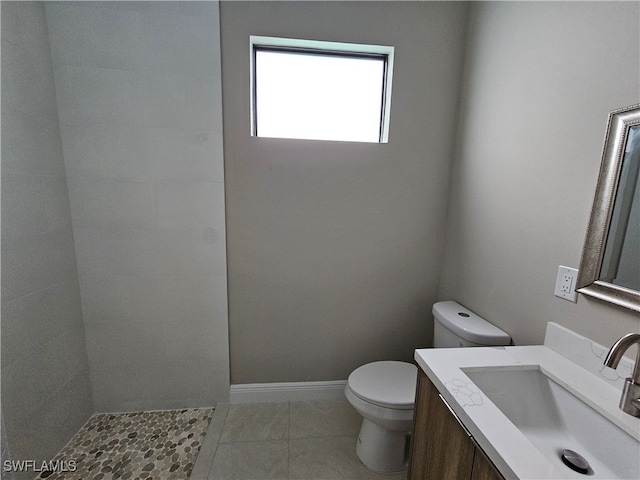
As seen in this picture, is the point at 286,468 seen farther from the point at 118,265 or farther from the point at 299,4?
the point at 299,4

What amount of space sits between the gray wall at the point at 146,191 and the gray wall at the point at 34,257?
7 centimetres

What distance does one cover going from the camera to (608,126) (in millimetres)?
833

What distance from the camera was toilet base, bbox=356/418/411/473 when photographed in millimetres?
1360

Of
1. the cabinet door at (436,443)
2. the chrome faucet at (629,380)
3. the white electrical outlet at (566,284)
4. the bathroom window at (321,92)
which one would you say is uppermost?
the bathroom window at (321,92)

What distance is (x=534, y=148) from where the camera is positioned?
1104 millimetres

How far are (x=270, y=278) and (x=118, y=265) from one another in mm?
851

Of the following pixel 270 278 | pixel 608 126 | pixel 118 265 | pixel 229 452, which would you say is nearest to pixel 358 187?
pixel 270 278

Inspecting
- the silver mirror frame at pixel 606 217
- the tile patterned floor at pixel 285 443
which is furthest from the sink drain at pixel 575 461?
the tile patterned floor at pixel 285 443

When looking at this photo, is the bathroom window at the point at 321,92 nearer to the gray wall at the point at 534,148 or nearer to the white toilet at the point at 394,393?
the gray wall at the point at 534,148

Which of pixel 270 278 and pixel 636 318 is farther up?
pixel 636 318

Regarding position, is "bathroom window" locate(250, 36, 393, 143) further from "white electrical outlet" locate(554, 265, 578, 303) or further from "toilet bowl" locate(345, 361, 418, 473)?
"toilet bowl" locate(345, 361, 418, 473)

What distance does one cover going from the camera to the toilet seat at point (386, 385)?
1.26 m

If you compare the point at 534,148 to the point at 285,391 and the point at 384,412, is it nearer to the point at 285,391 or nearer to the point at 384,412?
the point at 384,412

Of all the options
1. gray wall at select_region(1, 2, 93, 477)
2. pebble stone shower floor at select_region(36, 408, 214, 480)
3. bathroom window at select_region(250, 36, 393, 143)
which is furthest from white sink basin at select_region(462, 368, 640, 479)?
gray wall at select_region(1, 2, 93, 477)
